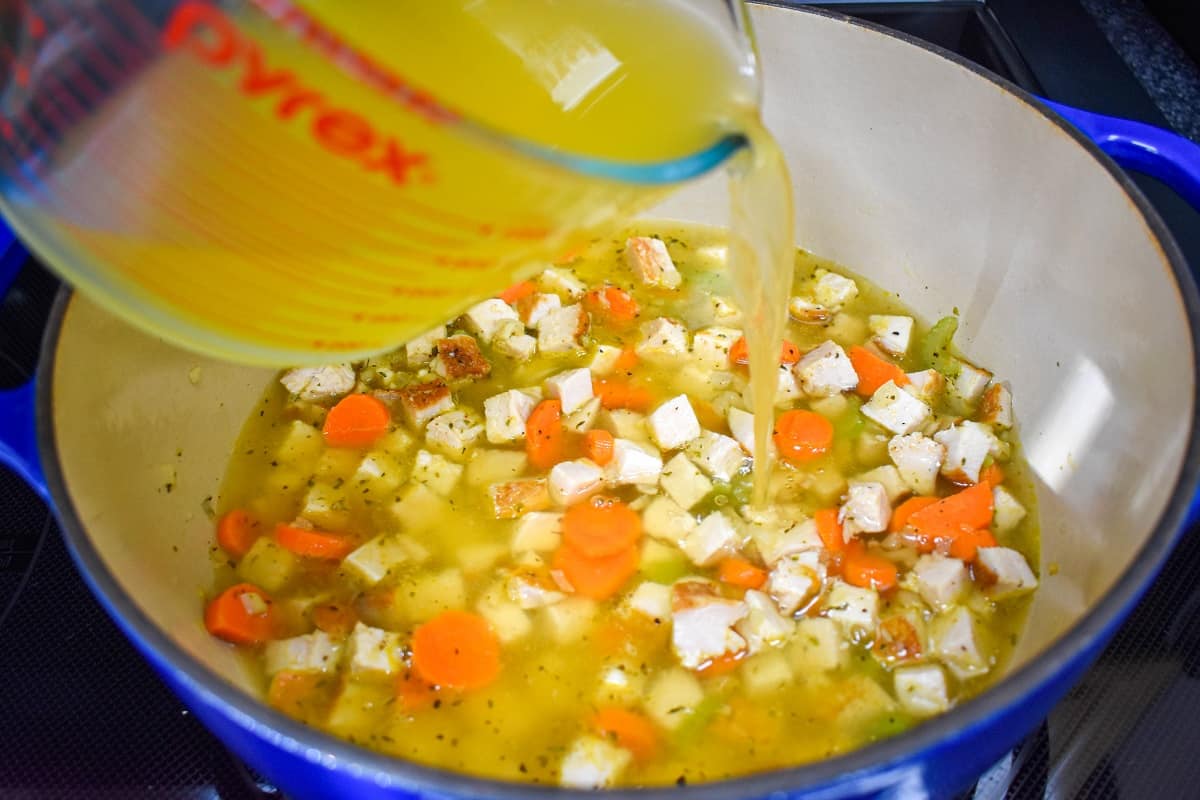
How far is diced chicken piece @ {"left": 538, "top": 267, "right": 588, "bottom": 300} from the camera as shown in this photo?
2275mm

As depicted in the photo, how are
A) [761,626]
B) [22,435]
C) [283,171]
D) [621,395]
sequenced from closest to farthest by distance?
[283,171] → [22,435] → [761,626] → [621,395]

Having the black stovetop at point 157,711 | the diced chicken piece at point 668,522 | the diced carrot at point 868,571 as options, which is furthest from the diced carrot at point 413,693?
the diced carrot at point 868,571

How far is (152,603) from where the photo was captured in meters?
1.40

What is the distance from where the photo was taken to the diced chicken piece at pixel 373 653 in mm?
1606

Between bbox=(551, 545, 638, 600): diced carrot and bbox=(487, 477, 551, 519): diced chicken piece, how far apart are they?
10 centimetres

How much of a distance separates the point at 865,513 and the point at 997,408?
0.40m

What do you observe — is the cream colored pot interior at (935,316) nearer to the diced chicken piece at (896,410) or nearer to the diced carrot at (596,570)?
the diced chicken piece at (896,410)

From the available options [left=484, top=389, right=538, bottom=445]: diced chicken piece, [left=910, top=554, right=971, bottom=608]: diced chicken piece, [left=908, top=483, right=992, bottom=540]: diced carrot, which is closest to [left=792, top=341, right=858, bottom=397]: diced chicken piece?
[left=908, top=483, right=992, bottom=540]: diced carrot

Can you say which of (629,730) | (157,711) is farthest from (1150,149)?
(157,711)

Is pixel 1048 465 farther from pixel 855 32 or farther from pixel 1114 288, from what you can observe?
pixel 855 32

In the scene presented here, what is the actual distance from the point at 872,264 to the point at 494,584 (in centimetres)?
111

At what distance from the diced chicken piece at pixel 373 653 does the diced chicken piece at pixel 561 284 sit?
0.90 m

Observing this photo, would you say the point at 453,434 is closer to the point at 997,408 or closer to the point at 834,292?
the point at 834,292

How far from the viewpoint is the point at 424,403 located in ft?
6.58
